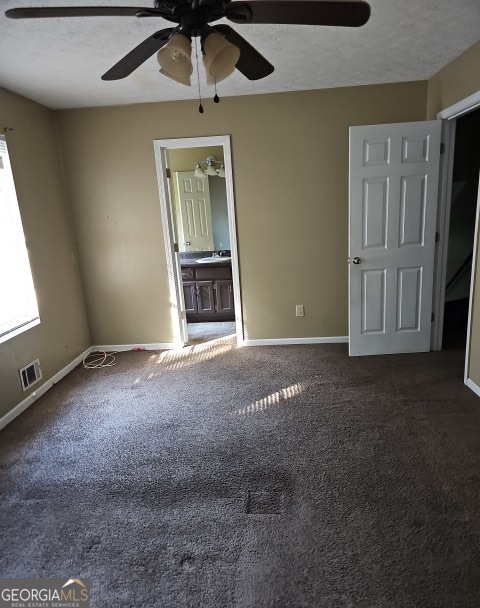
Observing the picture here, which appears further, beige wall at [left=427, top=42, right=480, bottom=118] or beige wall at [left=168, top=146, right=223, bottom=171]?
beige wall at [left=168, top=146, right=223, bottom=171]

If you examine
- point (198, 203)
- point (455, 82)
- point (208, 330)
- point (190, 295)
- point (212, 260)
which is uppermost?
point (455, 82)

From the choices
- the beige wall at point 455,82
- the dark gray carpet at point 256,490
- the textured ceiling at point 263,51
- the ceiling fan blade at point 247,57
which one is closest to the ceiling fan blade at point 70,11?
the ceiling fan blade at point 247,57

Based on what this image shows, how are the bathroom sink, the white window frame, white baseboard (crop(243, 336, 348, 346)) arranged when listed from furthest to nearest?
the bathroom sink < white baseboard (crop(243, 336, 348, 346)) < the white window frame

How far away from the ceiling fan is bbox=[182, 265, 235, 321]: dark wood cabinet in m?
3.21

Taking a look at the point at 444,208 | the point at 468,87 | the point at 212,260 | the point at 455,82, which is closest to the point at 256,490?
the point at 444,208

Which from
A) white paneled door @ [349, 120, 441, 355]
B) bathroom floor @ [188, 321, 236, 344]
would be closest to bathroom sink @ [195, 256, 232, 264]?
bathroom floor @ [188, 321, 236, 344]

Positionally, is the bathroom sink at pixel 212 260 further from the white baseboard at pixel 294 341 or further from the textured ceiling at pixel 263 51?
the textured ceiling at pixel 263 51

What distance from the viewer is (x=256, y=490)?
1957 mm

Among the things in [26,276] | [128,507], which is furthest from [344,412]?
[26,276]

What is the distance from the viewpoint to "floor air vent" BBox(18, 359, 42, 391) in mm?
2965

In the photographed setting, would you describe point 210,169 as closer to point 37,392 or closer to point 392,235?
point 392,235

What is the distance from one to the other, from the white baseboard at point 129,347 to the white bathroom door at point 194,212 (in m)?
1.80

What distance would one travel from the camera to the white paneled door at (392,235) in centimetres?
311

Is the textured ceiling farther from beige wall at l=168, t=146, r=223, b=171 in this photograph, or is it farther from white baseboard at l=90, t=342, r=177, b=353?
white baseboard at l=90, t=342, r=177, b=353
